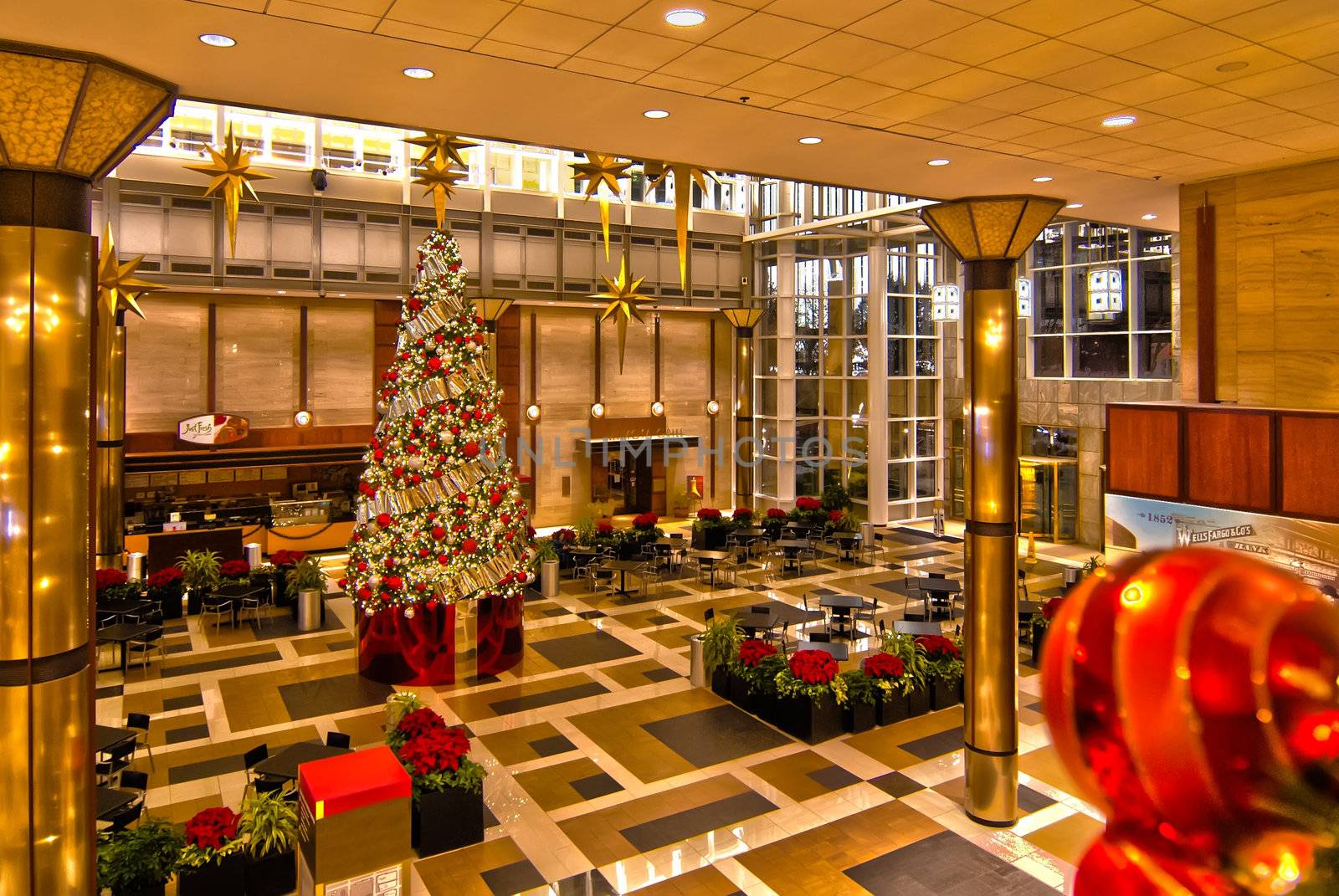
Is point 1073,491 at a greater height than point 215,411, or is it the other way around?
point 215,411

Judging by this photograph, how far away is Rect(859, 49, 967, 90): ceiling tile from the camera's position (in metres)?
4.46

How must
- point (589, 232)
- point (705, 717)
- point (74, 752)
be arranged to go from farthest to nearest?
point (589, 232)
point (705, 717)
point (74, 752)

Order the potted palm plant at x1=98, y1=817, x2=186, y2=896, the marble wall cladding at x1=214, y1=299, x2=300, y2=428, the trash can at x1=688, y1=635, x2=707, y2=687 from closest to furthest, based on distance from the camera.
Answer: the potted palm plant at x1=98, y1=817, x2=186, y2=896, the trash can at x1=688, y1=635, x2=707, y2=687, the marble wall cladding at x1=214, y1=299, x2=300, y2=428

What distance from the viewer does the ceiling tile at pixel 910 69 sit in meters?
4.46

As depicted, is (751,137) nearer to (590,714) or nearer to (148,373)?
(590,714)

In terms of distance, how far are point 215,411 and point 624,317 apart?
26.8 ft

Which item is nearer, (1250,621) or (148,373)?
(1250,621)

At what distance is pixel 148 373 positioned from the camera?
17.6 m

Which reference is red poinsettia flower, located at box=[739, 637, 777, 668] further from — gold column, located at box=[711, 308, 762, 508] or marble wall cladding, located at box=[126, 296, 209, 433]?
marble wall cladding, located at box=[126, 296, 209, 433]

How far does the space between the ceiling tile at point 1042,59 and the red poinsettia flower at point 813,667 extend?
20.0 ft

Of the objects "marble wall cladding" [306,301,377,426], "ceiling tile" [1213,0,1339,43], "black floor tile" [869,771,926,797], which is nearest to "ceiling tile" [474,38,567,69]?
"ceiling tile" [1213,0,1339,43]

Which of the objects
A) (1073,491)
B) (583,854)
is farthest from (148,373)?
(1073,491)

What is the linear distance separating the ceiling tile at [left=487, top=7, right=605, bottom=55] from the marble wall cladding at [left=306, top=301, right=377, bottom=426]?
16.2 metres

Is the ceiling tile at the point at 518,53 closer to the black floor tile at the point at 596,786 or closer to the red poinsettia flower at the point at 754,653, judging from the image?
the black floor tile at the point at 596,786
